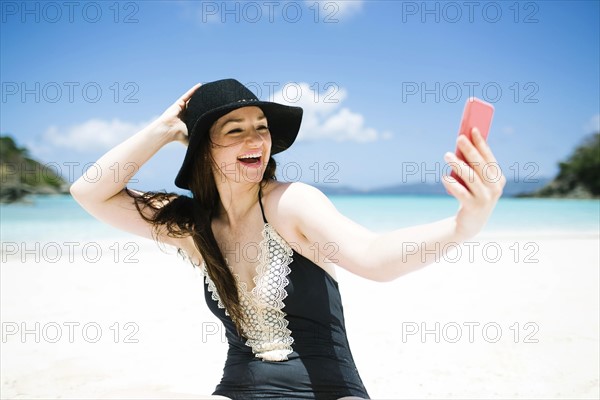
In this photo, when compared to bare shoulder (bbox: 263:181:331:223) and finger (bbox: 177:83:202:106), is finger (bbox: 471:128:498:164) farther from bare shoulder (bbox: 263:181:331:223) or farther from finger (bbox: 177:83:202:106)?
finger (bbox: 177:83:202:106)

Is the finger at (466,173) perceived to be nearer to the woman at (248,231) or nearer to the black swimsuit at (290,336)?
the woman at (248,231)

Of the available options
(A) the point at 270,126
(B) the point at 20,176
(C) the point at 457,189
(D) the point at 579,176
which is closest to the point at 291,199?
(A) the point at 270,126

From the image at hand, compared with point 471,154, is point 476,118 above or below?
above

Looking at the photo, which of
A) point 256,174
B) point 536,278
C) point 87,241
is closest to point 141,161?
point 256,174

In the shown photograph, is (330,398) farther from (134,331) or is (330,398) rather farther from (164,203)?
(134,331)

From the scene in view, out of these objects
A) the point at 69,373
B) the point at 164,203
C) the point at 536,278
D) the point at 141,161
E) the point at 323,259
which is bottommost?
the point at 69,373

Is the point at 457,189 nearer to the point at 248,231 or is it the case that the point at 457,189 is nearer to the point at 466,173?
the point at 466,173

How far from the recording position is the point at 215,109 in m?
2.41

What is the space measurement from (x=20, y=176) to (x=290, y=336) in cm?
3882

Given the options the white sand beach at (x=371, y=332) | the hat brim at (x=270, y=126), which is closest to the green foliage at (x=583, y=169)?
the white sand beach at (x=371, y=332)

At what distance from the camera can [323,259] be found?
2.48 metres

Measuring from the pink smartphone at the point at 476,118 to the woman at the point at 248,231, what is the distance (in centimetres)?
90

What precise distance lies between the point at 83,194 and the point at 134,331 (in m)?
3.89

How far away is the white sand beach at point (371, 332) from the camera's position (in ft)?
14.8
